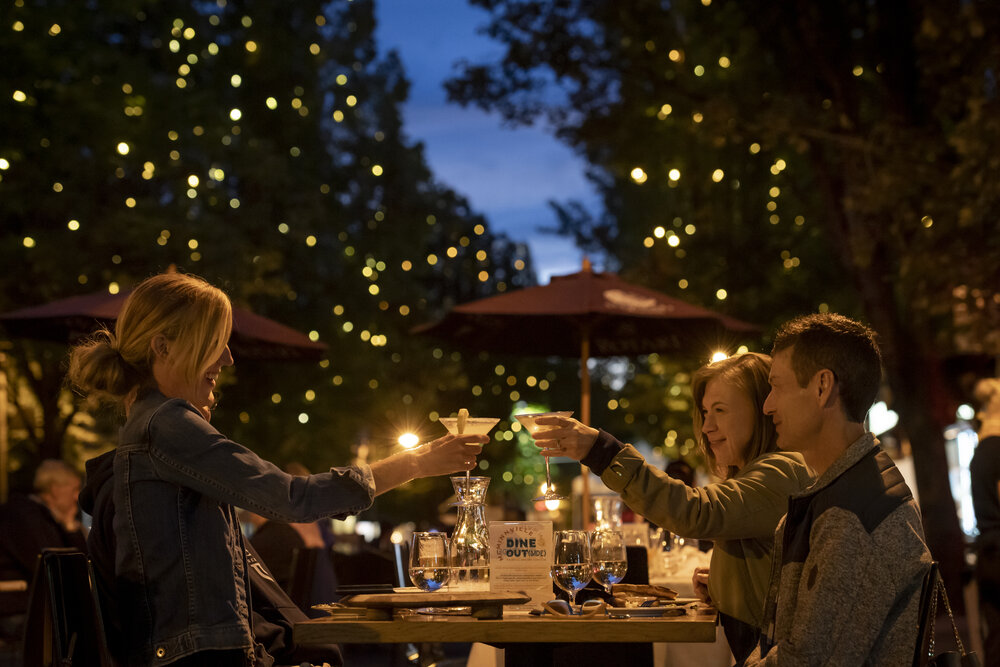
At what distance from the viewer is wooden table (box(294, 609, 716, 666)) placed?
2773 mm

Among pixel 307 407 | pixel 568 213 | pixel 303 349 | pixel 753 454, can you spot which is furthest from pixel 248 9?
pixel 568 213

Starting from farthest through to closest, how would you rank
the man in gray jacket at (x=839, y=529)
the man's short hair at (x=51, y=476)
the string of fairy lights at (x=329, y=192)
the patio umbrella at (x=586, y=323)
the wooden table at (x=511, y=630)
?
the string of fairy lights at (x=329, y=192) → the man's short hair at (x=51, y=476) → the patio umbrella at (x=586, y=323) → the wooden table at (x=511, y=630) → the man in gray jacket at (x=839, y=529)

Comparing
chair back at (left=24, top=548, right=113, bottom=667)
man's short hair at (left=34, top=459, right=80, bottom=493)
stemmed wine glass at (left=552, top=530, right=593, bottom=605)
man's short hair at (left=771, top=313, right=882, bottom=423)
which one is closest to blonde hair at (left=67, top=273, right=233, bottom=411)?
chair back at (left=24, top=548, right=113, bottom=667)

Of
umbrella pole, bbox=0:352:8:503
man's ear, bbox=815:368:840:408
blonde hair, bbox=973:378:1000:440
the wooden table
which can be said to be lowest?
the wooden table

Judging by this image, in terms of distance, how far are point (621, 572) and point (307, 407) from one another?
18.4 m

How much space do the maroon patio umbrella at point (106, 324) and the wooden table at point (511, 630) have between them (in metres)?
5.14

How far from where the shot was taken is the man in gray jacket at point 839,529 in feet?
8.55

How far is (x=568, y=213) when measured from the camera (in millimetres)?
46031

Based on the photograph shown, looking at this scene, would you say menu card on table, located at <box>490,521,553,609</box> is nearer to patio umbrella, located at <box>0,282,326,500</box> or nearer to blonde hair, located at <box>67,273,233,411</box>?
blonde hair, located at <box>67,273,233,411</box>

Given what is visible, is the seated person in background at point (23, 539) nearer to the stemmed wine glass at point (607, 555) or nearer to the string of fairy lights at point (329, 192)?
the string of fairy lights at point (329, 192)

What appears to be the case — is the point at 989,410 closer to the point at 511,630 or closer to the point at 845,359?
the point at 845,359

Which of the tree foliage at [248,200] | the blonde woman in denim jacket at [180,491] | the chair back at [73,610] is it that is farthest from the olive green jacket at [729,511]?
the tree foliage at [248,200]

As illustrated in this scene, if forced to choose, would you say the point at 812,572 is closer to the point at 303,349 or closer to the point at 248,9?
the point at 303,349

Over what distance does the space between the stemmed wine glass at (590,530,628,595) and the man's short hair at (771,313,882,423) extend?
2.41 feet
